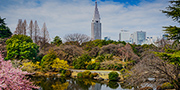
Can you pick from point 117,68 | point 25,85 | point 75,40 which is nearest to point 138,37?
point 75,40

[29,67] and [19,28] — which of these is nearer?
[29,67]

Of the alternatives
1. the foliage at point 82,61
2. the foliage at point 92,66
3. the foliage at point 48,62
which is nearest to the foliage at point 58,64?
the foliage at point 48,62

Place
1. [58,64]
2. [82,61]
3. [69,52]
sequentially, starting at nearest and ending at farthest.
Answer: [58,64] < [82,61] < [69,52]

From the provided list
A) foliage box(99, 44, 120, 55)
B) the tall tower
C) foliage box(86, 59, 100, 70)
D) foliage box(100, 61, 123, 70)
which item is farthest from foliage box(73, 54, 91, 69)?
the tall tower

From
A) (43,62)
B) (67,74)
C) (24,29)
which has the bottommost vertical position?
(67,74)

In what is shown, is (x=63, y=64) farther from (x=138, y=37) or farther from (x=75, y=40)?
(x=138, y=37)

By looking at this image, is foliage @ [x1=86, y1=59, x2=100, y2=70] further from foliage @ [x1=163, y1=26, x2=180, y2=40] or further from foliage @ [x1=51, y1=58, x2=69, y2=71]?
foliage @ [x1=163, y1=26, x2=180, y2=40]

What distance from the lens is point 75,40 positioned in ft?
100

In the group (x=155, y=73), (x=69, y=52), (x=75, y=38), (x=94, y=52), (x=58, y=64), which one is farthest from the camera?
(x=75, y=38)

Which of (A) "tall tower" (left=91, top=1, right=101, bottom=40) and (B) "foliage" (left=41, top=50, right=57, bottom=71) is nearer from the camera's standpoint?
(B) "foliage" (left=41, top=50, right=57, bottom=71)

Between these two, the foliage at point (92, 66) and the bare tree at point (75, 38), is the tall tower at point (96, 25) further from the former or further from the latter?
the foliage at point (92, 66)

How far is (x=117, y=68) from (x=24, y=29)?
2284 centimetres

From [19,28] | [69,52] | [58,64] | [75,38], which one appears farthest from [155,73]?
[19,28]

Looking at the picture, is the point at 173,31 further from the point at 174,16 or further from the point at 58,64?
the point at 58,64
